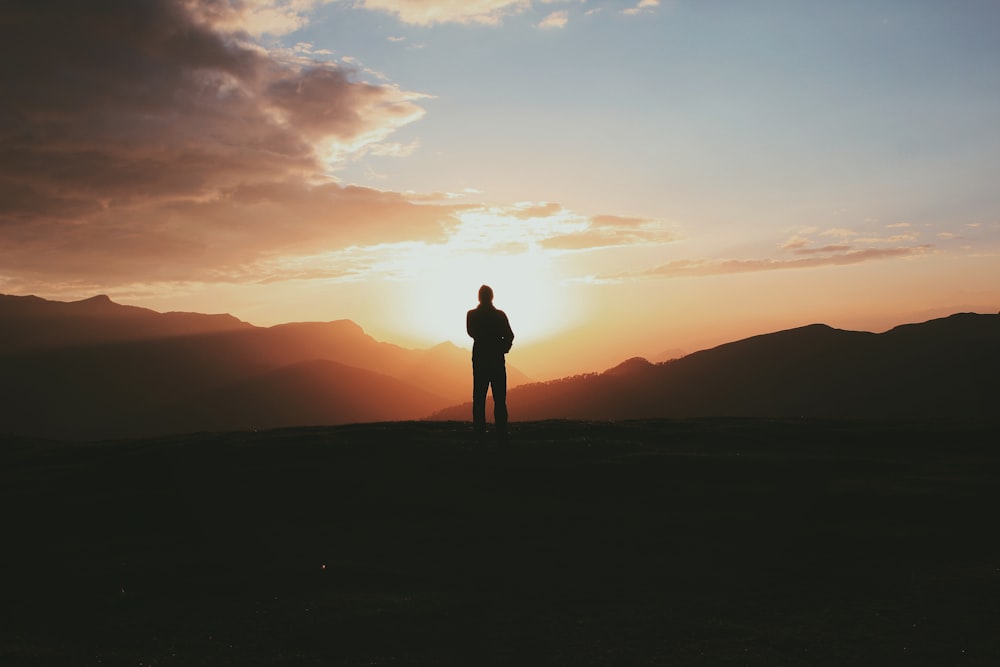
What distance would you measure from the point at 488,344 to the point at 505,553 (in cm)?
898

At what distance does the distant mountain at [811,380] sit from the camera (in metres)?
109

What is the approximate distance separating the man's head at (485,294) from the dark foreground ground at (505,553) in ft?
17.0

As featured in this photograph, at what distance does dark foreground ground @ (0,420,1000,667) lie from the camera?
11703 millimetres

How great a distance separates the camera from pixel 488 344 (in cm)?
2391

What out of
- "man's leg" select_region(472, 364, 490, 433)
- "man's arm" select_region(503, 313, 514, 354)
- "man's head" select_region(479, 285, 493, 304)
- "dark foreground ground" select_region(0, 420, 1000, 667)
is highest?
"man's head" select_region(479, 285, 493, 304)

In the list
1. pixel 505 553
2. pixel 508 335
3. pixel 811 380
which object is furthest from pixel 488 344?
pixel 811 380

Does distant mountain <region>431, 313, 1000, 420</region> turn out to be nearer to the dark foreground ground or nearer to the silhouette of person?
the dark foreground ground

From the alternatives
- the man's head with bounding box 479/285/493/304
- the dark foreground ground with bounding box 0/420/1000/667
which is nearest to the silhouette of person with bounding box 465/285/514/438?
the man's head with bounding box 479/285/493/304

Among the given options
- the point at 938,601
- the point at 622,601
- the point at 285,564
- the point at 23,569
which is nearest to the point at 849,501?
the point at 938,601

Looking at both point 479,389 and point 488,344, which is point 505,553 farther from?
point 488,344

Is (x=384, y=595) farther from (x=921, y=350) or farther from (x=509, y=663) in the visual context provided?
(x=921, y=350)

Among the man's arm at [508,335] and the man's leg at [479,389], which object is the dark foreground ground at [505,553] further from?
the man's arm at [508,335]

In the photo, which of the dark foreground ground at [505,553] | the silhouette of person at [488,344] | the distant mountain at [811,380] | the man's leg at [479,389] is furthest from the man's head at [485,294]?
the distant mountain at [811,380]

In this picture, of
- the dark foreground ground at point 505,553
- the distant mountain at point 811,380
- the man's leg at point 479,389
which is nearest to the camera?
the dark foreground ground at point 505,553
